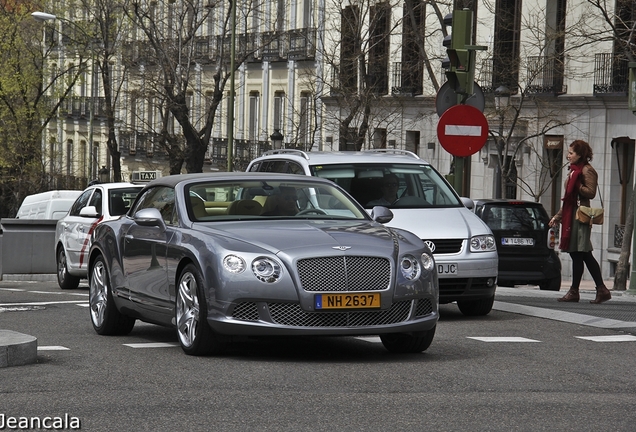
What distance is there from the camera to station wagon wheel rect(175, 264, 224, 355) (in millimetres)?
10688

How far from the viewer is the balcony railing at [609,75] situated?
3697cm

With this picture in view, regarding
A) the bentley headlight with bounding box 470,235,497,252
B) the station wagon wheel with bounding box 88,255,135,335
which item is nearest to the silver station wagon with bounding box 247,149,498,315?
the bentley headlight with bounding box 470,235,497,252

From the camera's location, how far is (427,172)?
646 inches

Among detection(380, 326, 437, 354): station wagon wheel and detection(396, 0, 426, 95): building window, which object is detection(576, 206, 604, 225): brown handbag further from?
detection(396, 0, 426, 95): building window

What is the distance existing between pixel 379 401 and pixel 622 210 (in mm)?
30560

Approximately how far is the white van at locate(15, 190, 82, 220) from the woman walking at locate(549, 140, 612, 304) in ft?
A: 60.1

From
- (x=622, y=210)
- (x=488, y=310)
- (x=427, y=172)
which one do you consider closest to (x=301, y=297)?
(x=488, y=310)

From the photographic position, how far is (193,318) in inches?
430

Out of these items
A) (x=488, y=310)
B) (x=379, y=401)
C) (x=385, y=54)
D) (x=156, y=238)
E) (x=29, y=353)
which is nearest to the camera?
(x=379, y=401)

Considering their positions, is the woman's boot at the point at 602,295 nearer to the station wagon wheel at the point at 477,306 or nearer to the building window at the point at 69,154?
the station wagon wheel at the point at 477,306

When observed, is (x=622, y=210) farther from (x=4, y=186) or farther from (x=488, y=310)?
(x=4, y=186)

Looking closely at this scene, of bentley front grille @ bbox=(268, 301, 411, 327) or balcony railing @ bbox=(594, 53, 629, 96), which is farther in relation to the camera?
balcony railing @ bbox=(594, 53, 629, 96)

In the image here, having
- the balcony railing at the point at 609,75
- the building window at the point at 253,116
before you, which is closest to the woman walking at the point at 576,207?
the balcony railing at the point at 609,75

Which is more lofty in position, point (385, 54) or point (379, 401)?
point (385, 54)
